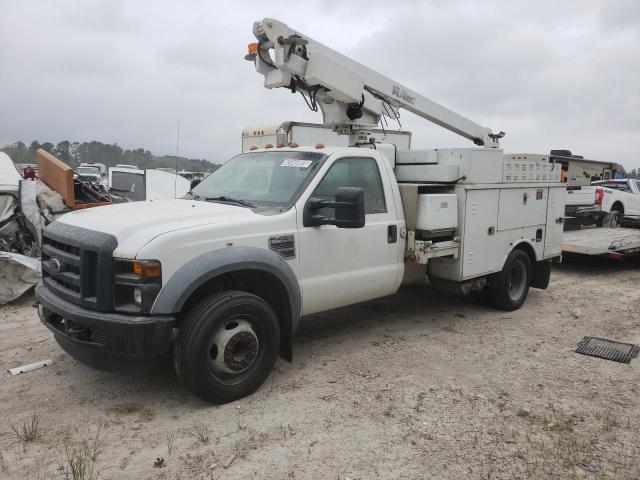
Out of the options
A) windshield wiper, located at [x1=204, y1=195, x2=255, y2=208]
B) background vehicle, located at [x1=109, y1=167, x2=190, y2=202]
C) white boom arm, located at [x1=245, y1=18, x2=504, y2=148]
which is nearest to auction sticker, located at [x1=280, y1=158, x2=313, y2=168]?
windshield wiper, located at [x1=204, y1=195, x2=255, y2=208]

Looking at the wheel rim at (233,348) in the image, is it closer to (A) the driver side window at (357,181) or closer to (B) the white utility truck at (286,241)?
(B) the white utility truck at (286,241)

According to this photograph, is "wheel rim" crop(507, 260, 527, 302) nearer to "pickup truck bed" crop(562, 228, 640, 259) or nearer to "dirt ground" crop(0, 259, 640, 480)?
"dirt ground" crop(0, 259, 640, 480)

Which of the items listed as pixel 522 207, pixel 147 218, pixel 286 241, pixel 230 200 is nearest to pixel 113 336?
pixel 147 218

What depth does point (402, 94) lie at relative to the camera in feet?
21.7

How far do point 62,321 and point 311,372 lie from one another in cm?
206

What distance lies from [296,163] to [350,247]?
3.05 feet

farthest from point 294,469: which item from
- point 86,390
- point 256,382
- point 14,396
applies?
point 14,396

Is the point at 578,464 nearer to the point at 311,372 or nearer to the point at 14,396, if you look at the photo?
the point at 311,372

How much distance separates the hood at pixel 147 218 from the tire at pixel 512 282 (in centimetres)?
364

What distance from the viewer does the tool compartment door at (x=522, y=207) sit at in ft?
20.4

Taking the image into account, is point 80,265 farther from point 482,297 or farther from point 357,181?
point 482,297

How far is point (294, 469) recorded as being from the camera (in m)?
3.08

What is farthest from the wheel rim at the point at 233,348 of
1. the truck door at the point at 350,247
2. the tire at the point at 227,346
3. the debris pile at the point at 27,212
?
the debris pile at the point at 27,212

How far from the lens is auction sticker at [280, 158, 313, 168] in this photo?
4.73 metres
